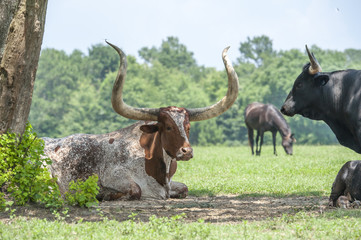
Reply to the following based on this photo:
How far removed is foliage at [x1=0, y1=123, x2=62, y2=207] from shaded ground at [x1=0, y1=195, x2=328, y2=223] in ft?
0.56

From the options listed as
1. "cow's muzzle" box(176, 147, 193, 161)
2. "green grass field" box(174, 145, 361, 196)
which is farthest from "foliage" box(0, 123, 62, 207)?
"green grass field" box(174, 145, 361, 196)

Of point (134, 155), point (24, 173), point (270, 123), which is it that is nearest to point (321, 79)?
point (134, 155)

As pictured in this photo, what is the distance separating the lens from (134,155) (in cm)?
1012

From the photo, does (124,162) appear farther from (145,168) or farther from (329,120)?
(329,120)

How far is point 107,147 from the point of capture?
404 inches

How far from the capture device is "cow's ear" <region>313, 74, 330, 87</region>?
10045 mm

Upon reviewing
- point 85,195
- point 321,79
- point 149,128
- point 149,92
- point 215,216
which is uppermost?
point 149,92

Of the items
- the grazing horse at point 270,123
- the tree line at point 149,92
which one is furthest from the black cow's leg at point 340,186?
the tree line at point 149,92

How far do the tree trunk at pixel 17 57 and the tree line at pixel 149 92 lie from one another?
55.6 metres

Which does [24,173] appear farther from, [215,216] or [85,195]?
[215,216]

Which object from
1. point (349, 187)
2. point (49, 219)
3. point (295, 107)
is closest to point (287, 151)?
point (295, 107)

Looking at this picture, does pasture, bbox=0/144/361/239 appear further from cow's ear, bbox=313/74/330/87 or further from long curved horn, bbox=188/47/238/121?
cow's ear, bbox=313/74/330/87

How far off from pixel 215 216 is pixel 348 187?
2.01 meters

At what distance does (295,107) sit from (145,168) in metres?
2.85
